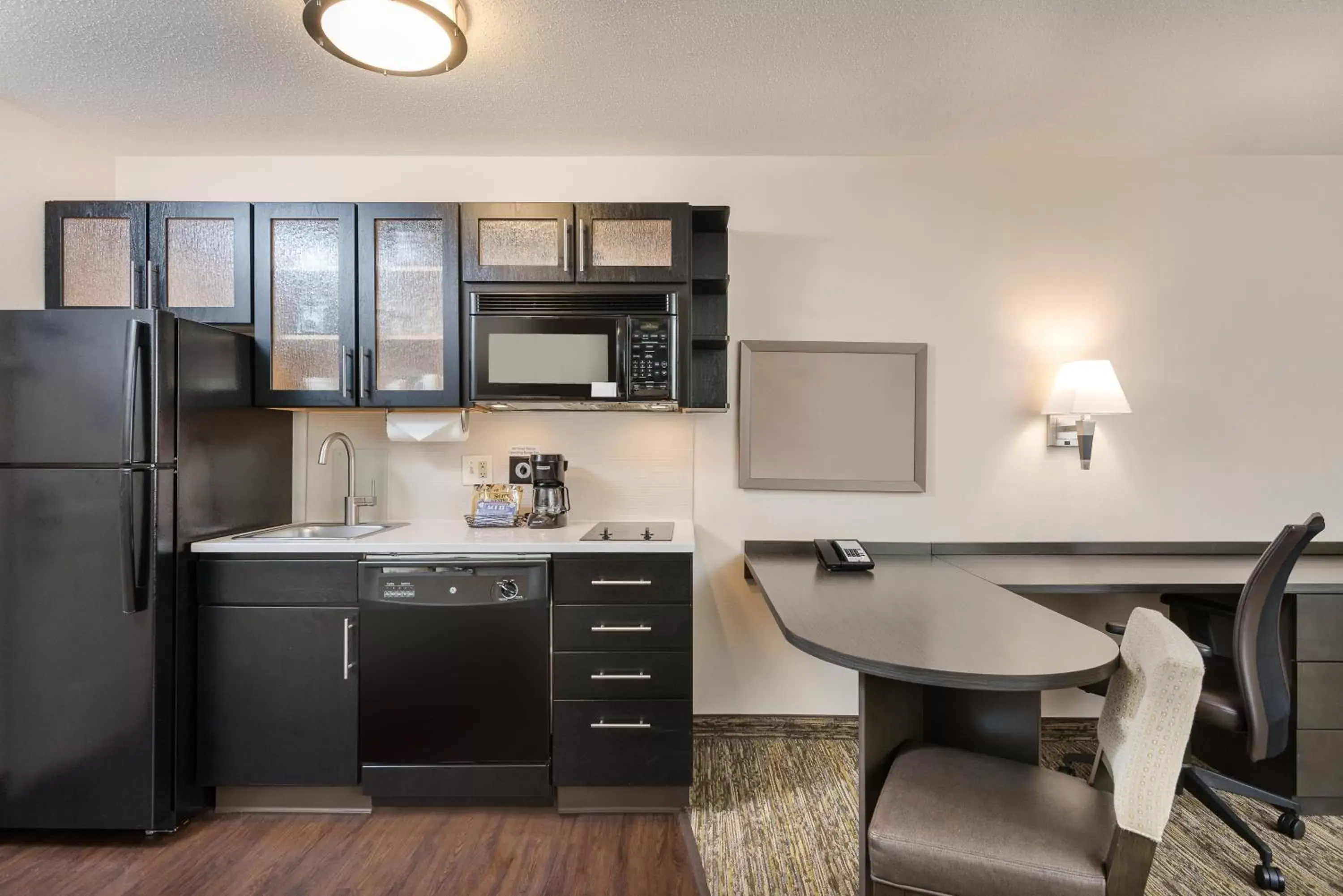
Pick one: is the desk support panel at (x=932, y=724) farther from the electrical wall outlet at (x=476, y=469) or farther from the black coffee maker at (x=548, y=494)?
the electrical wall outlet at (x=476, y=469)

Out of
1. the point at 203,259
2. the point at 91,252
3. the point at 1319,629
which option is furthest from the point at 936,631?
the point at 91,252

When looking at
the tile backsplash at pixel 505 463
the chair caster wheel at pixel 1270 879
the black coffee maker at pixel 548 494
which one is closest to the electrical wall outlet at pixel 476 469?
the tile backsplash at pixel 505 463

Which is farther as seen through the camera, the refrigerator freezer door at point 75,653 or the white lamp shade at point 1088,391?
the white lamp shade at point 1088,391

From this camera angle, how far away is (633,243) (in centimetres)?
215

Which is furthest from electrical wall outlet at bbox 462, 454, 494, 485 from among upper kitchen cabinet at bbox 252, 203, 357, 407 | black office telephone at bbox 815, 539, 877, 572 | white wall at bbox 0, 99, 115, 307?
white wall at bbox 0, 99, 115, 307

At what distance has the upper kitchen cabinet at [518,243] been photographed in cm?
214

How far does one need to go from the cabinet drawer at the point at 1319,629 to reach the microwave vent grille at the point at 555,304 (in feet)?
7.52

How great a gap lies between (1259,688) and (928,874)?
1.27 metres

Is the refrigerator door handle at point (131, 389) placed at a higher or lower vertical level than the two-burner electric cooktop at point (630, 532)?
higher

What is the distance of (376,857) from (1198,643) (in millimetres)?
2601

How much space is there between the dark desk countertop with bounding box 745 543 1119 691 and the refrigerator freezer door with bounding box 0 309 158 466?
1952mm

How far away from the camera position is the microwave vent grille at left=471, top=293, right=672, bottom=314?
2.14m

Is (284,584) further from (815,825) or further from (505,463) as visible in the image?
(815,825)

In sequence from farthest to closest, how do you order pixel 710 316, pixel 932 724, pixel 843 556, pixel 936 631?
1. pixel 710 316
2. pixel 843 556
3. pixel 932 724
4. pixel 936 631
